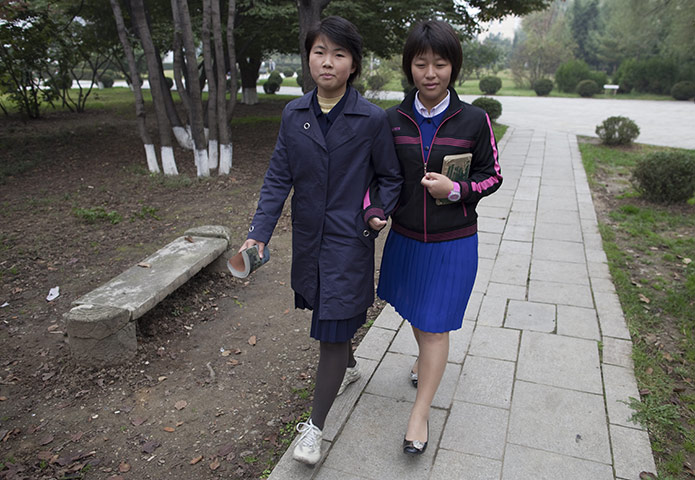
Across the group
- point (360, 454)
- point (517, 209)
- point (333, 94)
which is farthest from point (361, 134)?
point (517, 209)

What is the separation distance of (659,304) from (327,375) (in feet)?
9.45

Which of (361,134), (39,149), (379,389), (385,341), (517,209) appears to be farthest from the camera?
(39,149)

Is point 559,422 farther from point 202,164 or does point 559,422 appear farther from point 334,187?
point 202,164

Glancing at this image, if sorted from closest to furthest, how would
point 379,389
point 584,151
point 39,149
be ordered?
point 379,389 → point 39,149 → point 584,151

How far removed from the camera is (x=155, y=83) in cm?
745

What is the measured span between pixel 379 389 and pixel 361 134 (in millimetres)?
1441

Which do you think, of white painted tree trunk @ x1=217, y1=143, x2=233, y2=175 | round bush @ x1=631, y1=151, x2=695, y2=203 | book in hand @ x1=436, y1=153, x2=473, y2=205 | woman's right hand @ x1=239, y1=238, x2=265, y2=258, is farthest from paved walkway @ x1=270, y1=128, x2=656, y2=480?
white painted tree trunk @ x1=217, y1=143, x2=233, y2=175

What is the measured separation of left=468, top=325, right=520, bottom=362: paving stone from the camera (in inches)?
123

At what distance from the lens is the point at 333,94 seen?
201cm

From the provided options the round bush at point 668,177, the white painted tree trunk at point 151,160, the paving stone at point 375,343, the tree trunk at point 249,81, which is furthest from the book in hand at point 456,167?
the tree trunk at point 249,81

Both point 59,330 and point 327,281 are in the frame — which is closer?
point 327,281

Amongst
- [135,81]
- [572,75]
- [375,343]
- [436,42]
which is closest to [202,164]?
[135,81]

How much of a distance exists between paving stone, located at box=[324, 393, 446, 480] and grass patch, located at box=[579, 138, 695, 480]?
984mm

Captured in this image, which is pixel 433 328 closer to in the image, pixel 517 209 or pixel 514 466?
pixel 514 466
